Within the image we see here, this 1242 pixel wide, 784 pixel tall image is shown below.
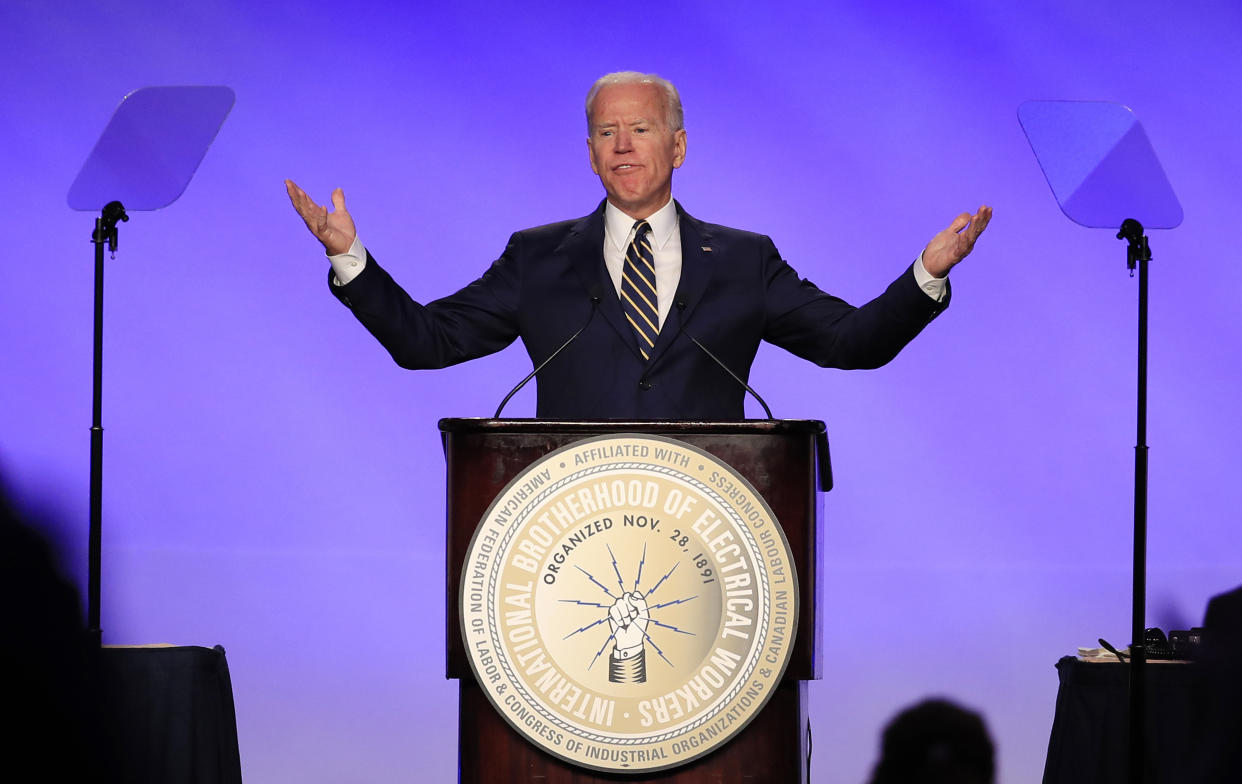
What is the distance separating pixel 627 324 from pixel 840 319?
0.37 m

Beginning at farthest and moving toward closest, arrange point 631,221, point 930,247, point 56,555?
1. point 56,555
2. point 631,221
3. point 930,247

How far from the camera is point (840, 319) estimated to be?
2.30 meters

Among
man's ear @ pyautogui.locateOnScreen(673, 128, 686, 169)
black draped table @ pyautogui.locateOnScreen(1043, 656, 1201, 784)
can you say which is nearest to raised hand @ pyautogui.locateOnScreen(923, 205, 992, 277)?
man's ear @ pyautogui.locateOnScreen(673, 128, 686, 169)

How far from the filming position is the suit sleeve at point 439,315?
2.14m

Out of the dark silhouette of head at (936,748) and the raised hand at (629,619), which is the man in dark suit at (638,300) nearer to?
the raised hand at (629,619)

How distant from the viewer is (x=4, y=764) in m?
2.56

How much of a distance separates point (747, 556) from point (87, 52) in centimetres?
312

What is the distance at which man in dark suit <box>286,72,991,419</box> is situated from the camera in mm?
2145

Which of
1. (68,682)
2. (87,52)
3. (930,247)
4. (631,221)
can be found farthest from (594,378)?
(87,52)

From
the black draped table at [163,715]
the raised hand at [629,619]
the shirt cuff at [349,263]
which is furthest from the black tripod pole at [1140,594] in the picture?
the black draped table at [163,715]

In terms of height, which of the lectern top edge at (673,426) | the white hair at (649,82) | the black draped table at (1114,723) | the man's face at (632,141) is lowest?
the black draped table at (1114,723)

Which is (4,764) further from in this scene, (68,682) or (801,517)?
(801,517)

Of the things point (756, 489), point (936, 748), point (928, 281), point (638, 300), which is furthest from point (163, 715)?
point (936, 748)

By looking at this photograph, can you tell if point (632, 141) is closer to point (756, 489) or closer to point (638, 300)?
point (638, 300)
